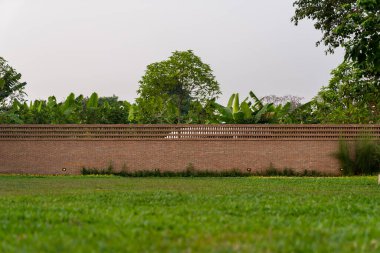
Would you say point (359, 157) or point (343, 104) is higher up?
point (343, 104)

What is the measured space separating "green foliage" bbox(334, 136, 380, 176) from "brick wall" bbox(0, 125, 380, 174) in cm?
45

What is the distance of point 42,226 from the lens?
7.23 metres

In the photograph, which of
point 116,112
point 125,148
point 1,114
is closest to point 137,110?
point 116,112

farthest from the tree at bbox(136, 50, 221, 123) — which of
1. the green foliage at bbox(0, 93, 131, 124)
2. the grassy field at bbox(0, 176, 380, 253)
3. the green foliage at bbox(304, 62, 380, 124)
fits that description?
the grassy field at bbox(0, 176, 380, 253)

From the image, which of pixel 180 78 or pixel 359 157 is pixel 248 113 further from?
pixel 180 78

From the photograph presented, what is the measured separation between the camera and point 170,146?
25.3m

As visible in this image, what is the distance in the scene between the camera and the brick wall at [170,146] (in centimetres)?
2462

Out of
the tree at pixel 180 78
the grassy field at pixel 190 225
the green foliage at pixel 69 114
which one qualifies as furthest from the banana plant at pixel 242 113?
the tree at pixel 180 78

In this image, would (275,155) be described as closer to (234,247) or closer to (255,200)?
(255,200)

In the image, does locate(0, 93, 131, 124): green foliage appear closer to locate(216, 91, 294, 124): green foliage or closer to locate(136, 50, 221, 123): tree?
locate(216, 91, 294, 124): green foliage

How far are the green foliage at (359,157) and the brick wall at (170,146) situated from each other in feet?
1.49

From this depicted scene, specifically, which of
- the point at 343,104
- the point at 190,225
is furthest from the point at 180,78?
the point at 190,225

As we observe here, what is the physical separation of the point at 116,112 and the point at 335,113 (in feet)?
43.7

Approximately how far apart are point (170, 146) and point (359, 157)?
7.24m
